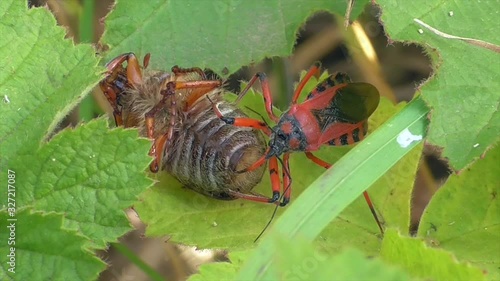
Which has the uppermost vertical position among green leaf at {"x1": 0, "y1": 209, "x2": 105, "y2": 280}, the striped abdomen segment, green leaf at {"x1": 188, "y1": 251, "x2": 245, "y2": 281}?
green leaf at {"x1": 0, "y1": 209, "x2": 105, "y2": 280}

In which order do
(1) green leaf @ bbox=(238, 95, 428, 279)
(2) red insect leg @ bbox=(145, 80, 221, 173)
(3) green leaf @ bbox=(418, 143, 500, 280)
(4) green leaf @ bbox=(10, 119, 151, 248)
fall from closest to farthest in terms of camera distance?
(1) green leaf @ bbox=(238, 95, 428, 279) → (4) green leaf @ bbox=(10, 119, 151, 248) → (3) green leaf @ bbox=(418, 143, 500, 280) → (2) red insect leg @ bbox=(145, 80, 221, 173)

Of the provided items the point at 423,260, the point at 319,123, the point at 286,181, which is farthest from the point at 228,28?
the point at 423,260

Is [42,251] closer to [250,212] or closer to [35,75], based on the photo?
[35,75]

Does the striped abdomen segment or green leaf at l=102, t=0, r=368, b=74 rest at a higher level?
green leaf at l=102, t=0, r=368, b=74

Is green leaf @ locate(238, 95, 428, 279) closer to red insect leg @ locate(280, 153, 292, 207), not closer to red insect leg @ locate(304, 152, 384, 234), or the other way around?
red insect leg @ locate(304, 152, 384, 234)

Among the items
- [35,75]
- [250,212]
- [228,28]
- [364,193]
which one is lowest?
[364,193]

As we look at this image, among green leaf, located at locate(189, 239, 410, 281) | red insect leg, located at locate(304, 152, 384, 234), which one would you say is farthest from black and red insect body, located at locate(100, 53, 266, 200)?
green leaf, located at locate(189, 239, 410, 281)
